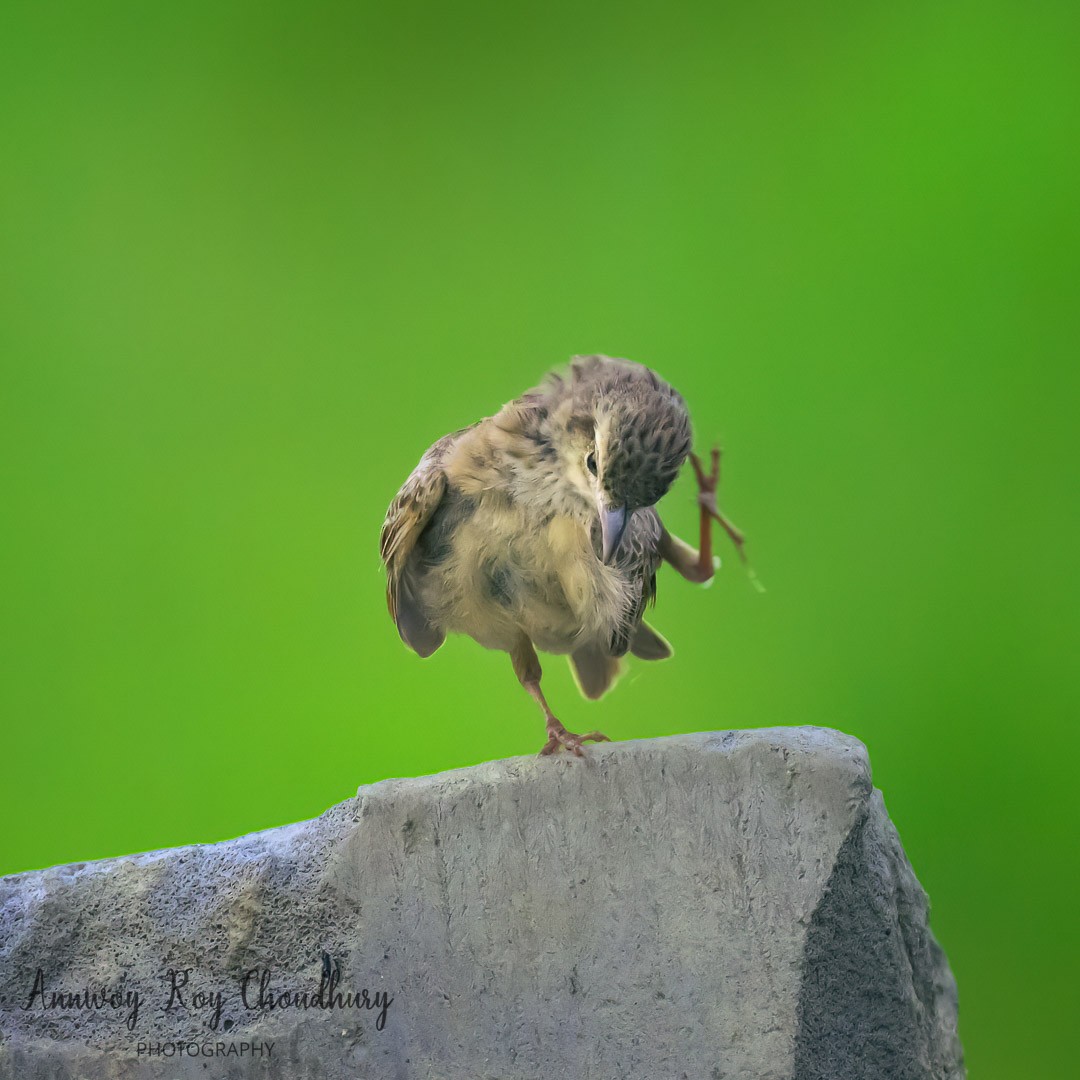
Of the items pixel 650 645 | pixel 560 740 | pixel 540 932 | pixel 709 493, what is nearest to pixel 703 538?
pixel 709 493

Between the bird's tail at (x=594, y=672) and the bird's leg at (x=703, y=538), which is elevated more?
the bird's leg at (x=703, y=538)

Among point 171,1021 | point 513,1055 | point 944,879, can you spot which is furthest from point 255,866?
point 944,879

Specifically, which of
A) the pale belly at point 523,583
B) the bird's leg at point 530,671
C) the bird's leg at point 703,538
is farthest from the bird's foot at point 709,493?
the bird's leg at point 530,671

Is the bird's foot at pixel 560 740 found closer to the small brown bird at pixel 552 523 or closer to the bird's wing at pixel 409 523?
the small brown bird at pixel 552 523

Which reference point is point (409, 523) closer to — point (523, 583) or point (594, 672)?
point (523, 583)

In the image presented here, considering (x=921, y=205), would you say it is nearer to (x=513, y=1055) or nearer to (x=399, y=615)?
(x=399, y=615)

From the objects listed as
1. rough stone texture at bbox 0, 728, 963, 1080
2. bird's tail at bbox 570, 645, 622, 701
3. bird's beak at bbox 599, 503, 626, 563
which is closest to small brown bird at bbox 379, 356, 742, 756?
bird's beak at bbox 599, 503, 626, 563

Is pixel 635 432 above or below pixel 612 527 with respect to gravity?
above

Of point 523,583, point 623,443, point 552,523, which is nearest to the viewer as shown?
point 623,443
